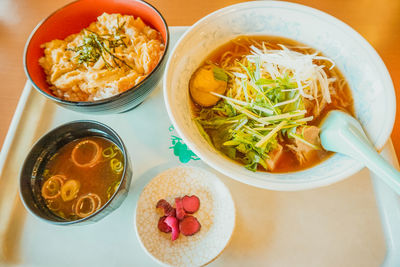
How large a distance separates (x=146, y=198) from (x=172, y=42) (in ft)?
3.15

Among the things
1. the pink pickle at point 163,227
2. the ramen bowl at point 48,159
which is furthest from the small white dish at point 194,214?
the ramen bowl at point 48,159

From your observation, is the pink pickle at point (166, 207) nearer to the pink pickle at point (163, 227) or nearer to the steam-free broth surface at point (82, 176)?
the pink pickle at point (163, 227)

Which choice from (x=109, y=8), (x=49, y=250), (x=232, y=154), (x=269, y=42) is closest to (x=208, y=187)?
(x=232, y=154)

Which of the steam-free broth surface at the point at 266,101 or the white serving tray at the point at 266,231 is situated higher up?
the steam-free broth surface at the point at 266,101

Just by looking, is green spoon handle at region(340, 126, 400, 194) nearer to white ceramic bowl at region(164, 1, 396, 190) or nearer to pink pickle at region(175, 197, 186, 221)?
white ceramic bowl at region(164, 1, 396, 190)

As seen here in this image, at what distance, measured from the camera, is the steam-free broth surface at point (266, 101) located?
1.13 m

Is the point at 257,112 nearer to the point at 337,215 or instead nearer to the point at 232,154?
the point at 232,154

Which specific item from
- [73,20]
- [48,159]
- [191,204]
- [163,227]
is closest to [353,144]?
[191,204]

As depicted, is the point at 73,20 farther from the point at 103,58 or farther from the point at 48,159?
the point at 48,159

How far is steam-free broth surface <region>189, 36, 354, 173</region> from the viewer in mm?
1133

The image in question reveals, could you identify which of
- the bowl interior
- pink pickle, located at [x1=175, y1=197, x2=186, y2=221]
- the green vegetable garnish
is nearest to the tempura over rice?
the bowl interior

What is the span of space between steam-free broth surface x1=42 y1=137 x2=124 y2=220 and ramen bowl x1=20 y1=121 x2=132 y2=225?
25mm

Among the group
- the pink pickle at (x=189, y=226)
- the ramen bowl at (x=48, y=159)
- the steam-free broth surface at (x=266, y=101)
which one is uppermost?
the steam-free broth surface at (x=266, y=101)

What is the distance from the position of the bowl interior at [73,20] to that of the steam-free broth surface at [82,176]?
0.33 m
